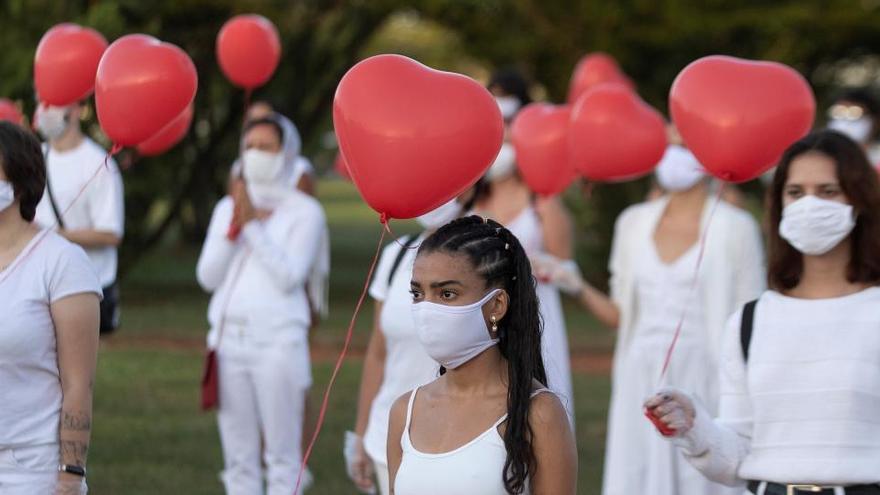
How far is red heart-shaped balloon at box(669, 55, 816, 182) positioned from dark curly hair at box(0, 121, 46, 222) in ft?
7.39

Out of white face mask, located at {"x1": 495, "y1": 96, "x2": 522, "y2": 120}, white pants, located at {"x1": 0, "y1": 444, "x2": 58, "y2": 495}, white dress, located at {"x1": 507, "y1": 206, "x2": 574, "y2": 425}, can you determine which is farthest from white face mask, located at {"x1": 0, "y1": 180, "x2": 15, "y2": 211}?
white face mask, located at {"x1": 495, "y1": 96, "x2": 522, "y2": 120}

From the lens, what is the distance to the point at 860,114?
898cm

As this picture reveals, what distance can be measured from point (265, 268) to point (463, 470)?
3501 mm

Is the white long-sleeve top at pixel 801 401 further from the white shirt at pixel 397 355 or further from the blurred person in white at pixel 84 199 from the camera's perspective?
the blurred person in white at pixel 84 199

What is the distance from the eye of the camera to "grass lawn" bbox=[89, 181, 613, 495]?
9.41m

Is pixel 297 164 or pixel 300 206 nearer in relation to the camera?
pixel 300 206

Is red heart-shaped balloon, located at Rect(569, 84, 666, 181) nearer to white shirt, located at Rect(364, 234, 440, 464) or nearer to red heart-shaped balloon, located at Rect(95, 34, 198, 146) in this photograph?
white shirt, located at Rect(364, 234, 440, 464)

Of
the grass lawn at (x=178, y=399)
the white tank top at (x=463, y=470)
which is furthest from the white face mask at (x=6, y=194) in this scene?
the grass lawn at (x=178, y=399)

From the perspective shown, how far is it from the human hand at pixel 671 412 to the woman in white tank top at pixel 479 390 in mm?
400

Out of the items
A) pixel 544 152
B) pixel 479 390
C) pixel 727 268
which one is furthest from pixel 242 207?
pixel 479 390

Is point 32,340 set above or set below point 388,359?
above

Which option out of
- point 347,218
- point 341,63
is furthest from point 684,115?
point 347,218

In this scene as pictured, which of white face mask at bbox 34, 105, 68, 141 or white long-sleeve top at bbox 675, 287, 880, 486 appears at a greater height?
white face mask at bbox 34, 105, 68, 141

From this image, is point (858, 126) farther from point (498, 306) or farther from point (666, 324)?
point (498, 306)
